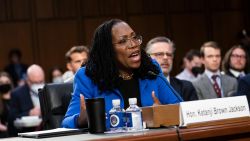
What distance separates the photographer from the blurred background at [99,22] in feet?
40.4

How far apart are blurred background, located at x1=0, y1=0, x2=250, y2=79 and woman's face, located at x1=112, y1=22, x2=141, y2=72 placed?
861cm

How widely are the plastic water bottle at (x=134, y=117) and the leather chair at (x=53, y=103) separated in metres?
1.68

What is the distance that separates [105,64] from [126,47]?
0.16 metres

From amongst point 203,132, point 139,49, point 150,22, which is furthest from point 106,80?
point 150,22

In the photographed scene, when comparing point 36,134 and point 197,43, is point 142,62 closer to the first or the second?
point 36,134

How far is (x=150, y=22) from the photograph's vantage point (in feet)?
43.8

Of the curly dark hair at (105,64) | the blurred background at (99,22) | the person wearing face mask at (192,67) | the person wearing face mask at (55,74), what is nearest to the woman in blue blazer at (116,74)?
the curly dark hair at (105,64)

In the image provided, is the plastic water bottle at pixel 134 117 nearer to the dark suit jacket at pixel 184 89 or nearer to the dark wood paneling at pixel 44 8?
the dark suit jacket at pixel 184 89

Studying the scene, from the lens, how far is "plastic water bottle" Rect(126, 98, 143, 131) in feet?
10.8

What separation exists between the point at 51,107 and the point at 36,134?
1.68m

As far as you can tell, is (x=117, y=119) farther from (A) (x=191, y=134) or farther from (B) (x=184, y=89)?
(B) (x=184, y=89)

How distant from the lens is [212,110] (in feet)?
10.6

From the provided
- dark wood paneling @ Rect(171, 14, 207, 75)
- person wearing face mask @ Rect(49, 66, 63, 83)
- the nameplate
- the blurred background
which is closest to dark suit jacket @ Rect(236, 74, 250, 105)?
the nameplate

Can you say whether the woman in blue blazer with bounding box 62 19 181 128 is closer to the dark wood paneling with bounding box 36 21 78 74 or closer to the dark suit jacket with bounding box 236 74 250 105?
the dark suit jacket with bounding box 236 74 250 105
